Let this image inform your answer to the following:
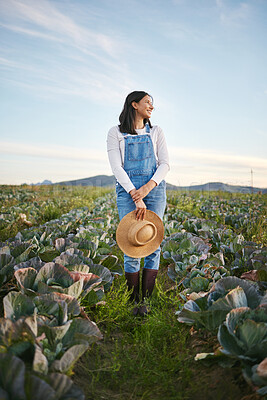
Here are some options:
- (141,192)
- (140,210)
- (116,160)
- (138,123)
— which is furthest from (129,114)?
(140,210)

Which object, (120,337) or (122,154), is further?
(122,154)

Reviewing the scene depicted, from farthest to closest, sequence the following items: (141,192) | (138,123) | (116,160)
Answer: (138,123)
(116,160)
(141,192)

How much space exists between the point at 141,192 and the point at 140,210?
16 cm

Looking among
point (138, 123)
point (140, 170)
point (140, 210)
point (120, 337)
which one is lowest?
point (120, 337)

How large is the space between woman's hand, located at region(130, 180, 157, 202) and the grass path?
3.04ft

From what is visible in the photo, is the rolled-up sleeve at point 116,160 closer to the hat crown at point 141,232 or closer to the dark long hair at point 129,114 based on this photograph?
the dark long hair at point 129,114

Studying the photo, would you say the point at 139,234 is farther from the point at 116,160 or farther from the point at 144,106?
the point at 144,106

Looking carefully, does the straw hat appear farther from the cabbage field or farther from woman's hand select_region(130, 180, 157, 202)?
the cabbage field

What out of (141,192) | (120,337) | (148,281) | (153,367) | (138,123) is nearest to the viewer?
(153,367)

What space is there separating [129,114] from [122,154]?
38cm

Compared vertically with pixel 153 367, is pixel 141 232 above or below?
above

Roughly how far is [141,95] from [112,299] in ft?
6.11

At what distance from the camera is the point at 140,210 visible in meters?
2.88

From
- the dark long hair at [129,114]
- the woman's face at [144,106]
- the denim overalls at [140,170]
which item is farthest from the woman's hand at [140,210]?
the woman's face at [144,106]
